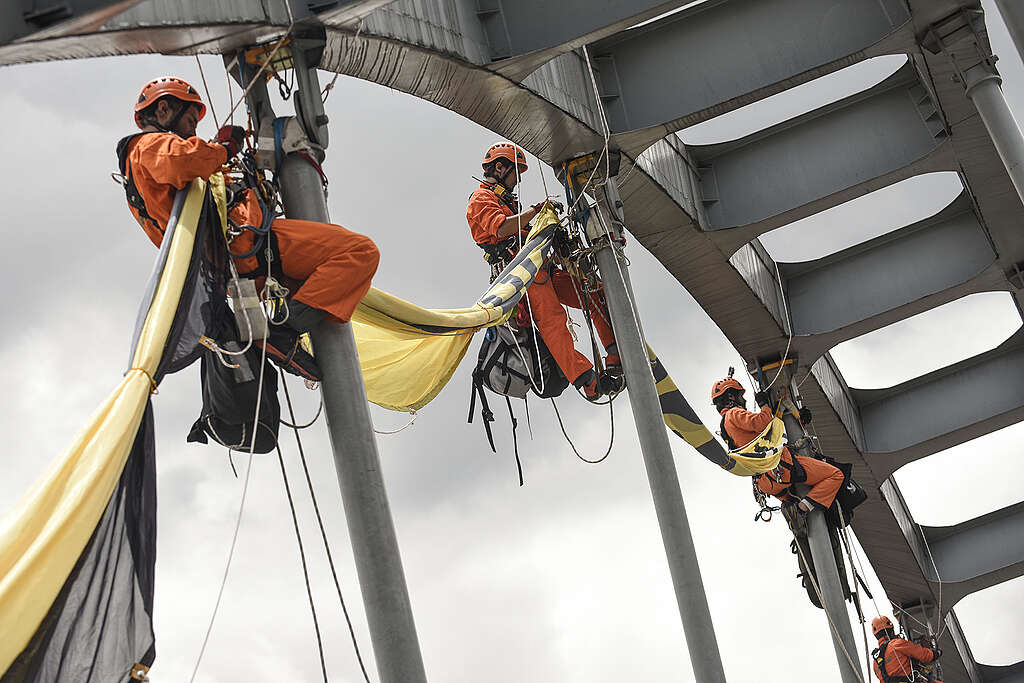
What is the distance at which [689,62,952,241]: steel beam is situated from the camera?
13.5 m

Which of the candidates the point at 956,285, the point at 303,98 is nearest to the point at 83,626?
the point at 303,98

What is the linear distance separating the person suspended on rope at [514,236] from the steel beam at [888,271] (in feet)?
22.0

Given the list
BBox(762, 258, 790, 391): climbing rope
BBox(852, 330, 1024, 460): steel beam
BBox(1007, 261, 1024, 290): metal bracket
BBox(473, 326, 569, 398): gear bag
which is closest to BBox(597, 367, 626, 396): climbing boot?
BBox(473, 326, 569, 398): gear bag

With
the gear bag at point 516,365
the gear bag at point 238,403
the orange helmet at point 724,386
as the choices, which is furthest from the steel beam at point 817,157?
the gear bag at point 238,403

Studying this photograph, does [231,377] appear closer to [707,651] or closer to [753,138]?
[707,651]

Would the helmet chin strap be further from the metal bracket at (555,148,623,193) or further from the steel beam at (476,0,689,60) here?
the metal bracket at (555,148,623,193)

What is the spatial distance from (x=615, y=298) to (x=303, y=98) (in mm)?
4326

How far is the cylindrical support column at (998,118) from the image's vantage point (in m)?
9.35

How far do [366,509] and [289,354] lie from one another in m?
0.87

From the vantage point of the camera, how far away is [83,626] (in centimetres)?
457

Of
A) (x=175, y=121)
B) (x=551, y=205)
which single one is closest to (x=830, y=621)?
(x=551, y=205)

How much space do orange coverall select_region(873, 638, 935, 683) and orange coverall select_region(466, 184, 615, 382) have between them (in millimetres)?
10472

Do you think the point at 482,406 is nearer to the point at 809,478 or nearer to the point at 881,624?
the point at 809,478

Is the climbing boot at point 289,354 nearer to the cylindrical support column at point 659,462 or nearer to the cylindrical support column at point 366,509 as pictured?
the cylindrical support column at point 366,509
